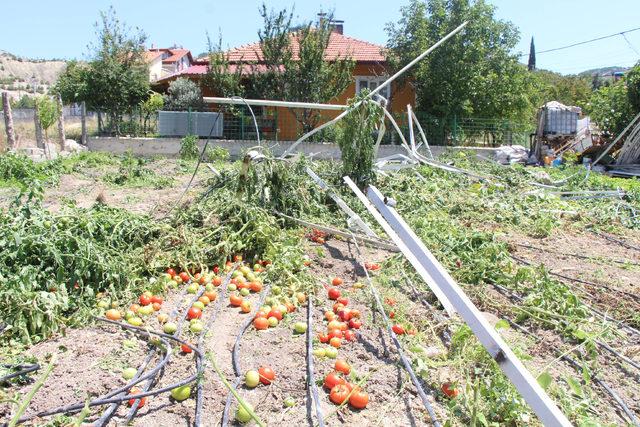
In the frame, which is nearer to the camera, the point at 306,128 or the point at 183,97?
the point at 306,128

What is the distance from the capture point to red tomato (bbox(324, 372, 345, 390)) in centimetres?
277

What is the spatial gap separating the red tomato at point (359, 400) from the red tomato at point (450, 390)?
0.42 m

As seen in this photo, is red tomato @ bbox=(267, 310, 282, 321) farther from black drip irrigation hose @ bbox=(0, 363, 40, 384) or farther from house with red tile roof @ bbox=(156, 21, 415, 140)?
house with red tile roof @ bbox=(156, 21, 415, 140)

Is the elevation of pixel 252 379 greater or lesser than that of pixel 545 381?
lesser

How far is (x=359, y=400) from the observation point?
8.76 ft

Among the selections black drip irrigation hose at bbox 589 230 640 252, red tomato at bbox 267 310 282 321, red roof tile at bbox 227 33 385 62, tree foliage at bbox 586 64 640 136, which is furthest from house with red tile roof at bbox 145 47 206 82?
red tomato at bbox 267 310 282 321

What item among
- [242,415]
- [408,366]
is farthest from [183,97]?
[242,415]

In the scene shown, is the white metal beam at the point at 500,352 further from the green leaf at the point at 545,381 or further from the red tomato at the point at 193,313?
the red tomato at the point at 193,313

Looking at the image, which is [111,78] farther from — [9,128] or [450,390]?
[450,390]

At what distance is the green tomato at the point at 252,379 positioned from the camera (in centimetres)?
278

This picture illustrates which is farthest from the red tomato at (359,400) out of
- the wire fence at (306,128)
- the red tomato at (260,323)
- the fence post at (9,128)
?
the wire fence at (306,128)

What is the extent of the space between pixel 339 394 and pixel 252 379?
1.54 feet

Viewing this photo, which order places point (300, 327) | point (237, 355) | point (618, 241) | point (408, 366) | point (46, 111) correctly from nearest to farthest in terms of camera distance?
point (408, 366), point (237, 355), point (300, 327), point (618, 241), point (46, 111)

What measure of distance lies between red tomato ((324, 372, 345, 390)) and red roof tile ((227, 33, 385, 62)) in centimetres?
1734
